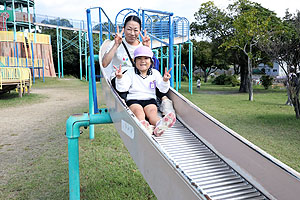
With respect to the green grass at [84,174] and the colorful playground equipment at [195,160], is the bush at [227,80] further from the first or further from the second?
the colorful playground equipment at [195,160]

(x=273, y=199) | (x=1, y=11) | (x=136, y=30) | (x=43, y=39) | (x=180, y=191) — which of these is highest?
(x=1, y=11)

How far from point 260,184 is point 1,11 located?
2490 cm

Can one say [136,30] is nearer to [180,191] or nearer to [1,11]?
[180,191]

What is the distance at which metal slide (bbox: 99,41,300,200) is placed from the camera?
135 centimetres

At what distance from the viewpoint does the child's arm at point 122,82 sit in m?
2.47

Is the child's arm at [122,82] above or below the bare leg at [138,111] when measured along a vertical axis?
above

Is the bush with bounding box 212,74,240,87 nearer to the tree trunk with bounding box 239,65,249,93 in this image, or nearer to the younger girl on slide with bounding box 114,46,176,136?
the tree trunk with bounding box 239,65,249,93

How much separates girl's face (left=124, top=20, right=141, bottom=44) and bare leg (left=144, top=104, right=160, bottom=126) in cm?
99

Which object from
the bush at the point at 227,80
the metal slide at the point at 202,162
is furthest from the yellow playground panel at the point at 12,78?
the bush at the point at 227,80

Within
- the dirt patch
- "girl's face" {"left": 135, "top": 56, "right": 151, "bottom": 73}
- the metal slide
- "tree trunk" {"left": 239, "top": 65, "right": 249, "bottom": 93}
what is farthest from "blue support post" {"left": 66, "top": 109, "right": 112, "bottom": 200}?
"tree trunk" {"left": 239, "top": 65, "right": 249, "bottom": 93}

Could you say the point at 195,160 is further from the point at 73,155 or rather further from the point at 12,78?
the point at 12,78

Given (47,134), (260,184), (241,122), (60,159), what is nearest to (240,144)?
(260,184)

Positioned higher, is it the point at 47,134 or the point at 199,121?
the point at 199,121

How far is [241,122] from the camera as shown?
6547 mm
